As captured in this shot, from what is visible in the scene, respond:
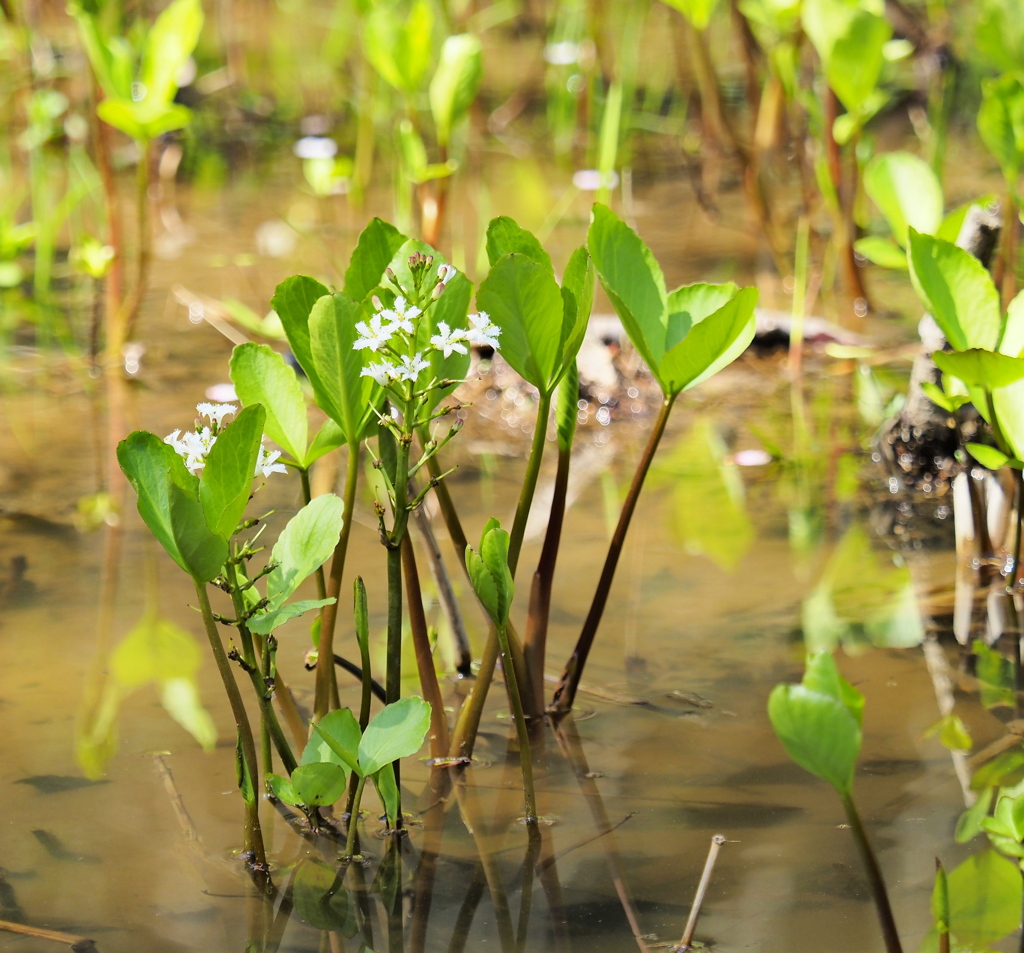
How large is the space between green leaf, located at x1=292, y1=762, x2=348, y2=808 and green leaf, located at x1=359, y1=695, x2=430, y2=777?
1.2 inches

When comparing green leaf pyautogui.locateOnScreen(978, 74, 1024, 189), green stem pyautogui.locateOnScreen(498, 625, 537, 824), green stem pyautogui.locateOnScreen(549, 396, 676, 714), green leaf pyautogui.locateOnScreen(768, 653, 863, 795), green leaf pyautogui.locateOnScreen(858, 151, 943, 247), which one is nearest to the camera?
green leaf pyautogui.locateOnScreen(768, 653, 863, 795)

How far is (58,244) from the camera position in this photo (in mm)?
3049

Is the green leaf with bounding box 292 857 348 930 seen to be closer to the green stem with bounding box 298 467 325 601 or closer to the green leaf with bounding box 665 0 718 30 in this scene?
the green stem with bounding box 298 467 325 601

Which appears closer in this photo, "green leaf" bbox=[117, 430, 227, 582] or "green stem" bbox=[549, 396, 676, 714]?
"green leaf" bbox=[117, 430, 227, 582]

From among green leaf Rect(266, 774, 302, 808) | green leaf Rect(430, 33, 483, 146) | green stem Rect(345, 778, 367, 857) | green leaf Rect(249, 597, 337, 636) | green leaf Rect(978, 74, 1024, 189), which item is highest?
green leaf Rect(430, 33, 483, 146)

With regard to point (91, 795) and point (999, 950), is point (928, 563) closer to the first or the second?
point (999, 950)

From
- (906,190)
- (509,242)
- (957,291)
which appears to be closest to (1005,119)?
(906,190)

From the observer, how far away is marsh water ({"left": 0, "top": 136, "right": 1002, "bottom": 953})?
94cm

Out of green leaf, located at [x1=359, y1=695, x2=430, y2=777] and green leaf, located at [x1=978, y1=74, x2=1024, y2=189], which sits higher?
green leaf, located at [x1=978, y1=74, x2=1024, y2=189]

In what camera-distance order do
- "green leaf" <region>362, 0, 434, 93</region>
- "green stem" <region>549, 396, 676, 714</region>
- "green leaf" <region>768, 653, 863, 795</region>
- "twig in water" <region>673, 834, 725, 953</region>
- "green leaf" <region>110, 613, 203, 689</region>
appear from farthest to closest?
"green leaf" <region>362, 0, 434, 93</region>, "green leaf" <region>110, 613, 203, 689</region>, "green stem" <region>549, 396, 676, 714</region>, "twig in water" <region>673, 834, 725, 953</region>, "green leaf" <region>768, 653, 863, 795</region>

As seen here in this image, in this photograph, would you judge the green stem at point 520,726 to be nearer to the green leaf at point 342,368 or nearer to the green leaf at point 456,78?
the green leaf at point 342,368

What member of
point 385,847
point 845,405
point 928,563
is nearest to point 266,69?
point 845,405

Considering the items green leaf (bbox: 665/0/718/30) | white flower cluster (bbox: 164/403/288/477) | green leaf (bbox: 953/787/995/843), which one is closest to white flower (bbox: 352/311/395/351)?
white flower cluster (bbox: 164/403/288/477)

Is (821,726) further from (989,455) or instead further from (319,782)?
(989,455)
